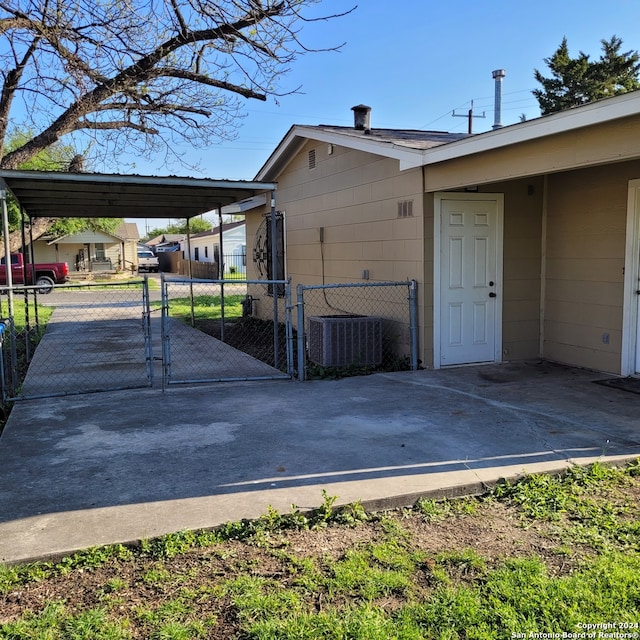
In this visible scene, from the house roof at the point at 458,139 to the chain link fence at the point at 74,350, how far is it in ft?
12.1

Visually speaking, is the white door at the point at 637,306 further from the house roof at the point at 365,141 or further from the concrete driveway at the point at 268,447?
the house roof at the point at 365,141

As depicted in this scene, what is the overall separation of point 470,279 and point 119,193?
17.4 feet

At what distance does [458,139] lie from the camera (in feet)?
24.5

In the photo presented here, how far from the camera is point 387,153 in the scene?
26.5 feet

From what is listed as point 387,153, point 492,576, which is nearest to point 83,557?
point 492,576

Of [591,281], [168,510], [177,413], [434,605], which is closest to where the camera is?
[434,605]

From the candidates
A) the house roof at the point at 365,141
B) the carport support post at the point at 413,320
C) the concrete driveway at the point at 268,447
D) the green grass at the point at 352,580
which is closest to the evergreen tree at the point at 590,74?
the house roof at the point at 365,141

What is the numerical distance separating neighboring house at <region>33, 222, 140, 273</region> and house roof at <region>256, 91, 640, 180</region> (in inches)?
Result: 1128

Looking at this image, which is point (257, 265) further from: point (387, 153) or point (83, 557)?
point (83, 557)

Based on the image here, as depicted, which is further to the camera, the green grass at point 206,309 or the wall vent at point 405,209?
the green grass at point 206,309

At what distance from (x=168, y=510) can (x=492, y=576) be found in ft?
6.19

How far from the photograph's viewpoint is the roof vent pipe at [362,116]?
1011 cm

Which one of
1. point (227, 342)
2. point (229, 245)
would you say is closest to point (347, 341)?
point (227, 342)

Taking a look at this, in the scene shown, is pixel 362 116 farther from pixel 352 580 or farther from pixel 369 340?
pixel 352 580
